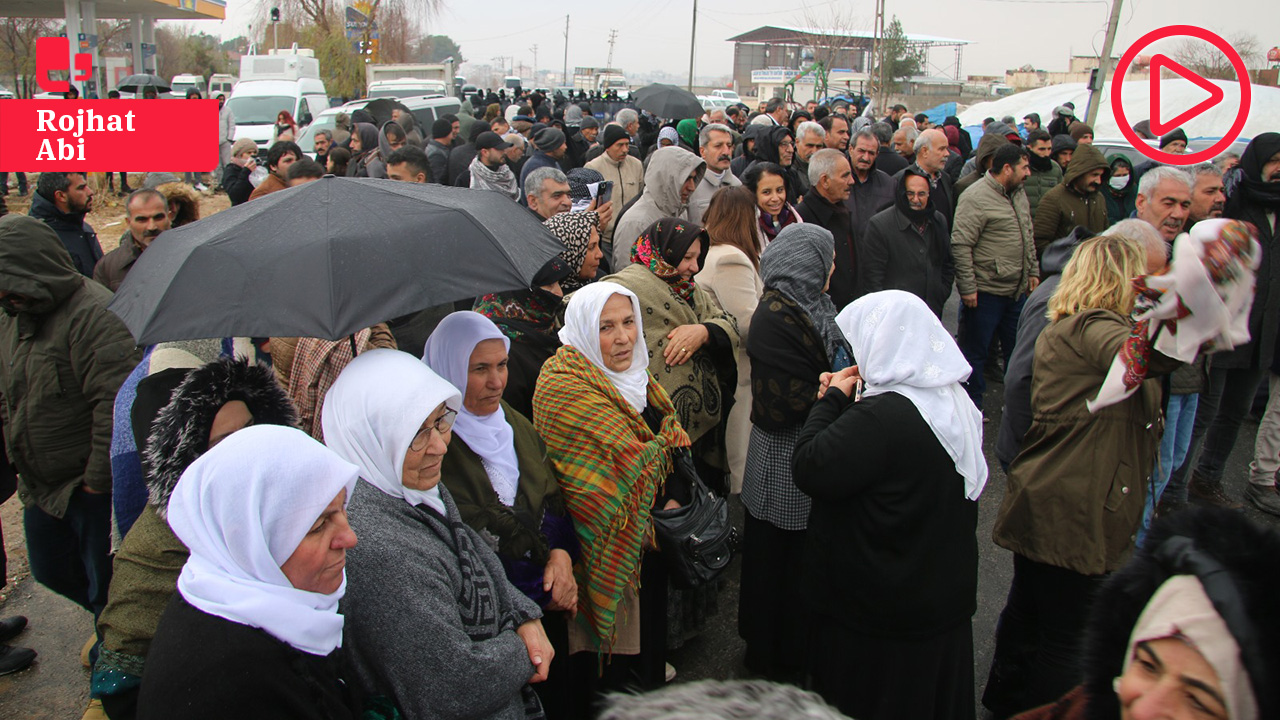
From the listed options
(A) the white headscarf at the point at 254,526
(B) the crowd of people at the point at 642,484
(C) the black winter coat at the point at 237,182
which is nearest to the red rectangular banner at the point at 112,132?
(B) the crowd of people at the point at 642,484

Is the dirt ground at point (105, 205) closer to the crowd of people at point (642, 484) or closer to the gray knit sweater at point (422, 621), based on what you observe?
the crowd of people at point (642, 484)

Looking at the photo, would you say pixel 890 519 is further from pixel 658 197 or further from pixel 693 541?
pixel 658 197

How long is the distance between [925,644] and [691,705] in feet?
6.06

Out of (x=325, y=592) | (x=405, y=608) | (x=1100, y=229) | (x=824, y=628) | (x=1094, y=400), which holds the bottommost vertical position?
(x=824, y=628)

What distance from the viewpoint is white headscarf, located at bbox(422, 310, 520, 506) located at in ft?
8.55

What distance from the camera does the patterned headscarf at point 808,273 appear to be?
11.2ft

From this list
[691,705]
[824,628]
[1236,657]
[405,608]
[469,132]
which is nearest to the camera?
[691,705]

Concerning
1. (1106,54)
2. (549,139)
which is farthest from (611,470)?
(1106,54)

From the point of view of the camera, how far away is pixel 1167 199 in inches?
181

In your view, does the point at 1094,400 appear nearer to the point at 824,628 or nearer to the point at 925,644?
the point at 925,644

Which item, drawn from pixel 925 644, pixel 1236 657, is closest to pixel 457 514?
pixel 925 644

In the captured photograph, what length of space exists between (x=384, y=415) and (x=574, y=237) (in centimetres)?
199

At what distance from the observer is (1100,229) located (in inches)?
261

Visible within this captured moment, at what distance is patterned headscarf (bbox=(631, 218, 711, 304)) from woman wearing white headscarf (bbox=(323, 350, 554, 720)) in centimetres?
171
